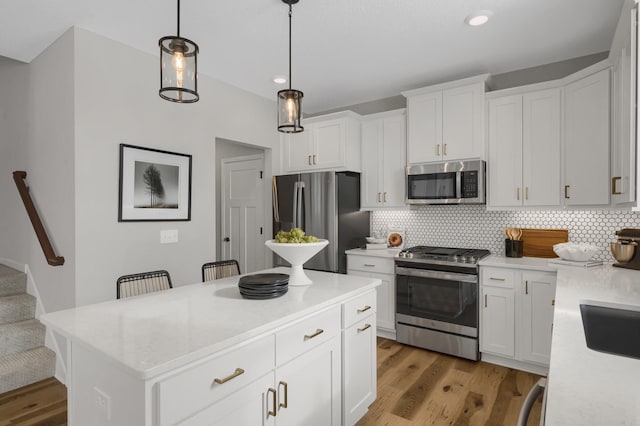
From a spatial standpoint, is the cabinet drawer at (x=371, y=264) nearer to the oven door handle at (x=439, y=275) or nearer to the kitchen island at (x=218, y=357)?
the oven door handle at (x=439, y=275)

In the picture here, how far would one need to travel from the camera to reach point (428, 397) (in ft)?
8.43

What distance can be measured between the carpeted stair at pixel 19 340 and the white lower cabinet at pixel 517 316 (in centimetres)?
377

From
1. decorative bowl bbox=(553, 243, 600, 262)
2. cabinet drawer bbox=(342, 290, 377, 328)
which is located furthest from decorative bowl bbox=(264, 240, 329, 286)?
decorative bowl bbox=(553, 243, 600, 262)

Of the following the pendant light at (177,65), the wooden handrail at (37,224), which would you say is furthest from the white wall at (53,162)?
the pendant light at (177,65)

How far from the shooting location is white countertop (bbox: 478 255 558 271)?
2818 millimetres

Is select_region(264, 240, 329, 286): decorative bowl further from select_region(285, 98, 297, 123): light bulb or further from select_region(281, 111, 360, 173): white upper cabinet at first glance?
select_region(281, 111, 360, 173): white upper cabinet

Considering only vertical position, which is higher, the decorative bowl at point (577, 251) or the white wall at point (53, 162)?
the white wall at point (53, 162)

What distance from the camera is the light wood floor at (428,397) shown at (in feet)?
7.53

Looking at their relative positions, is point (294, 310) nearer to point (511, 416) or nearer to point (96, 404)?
point (96, 404)

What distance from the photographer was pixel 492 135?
10.8 ft

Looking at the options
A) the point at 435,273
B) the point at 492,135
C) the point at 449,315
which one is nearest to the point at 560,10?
the point at 492,135

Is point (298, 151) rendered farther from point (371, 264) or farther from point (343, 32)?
point (343, 32)

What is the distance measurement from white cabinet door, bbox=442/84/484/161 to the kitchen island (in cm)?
197

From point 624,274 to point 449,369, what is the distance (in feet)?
4.93
